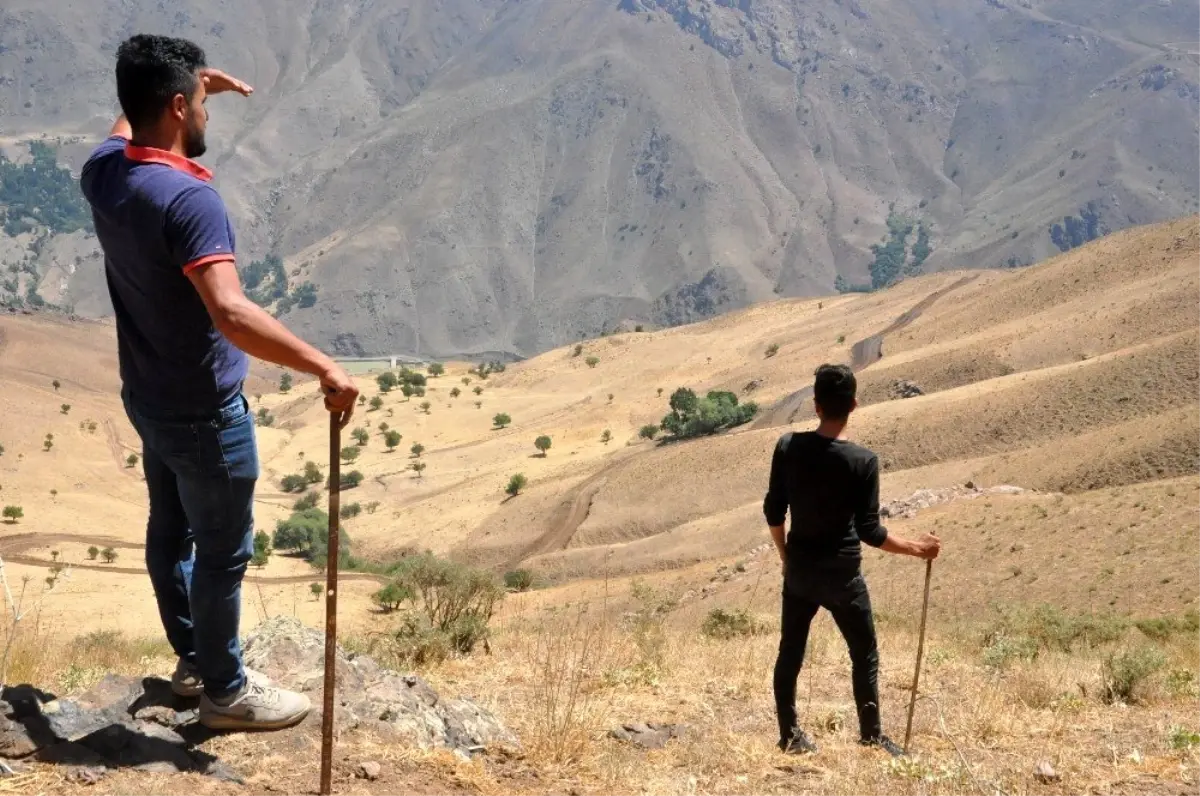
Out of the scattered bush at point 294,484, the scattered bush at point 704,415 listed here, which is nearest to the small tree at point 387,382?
the scattered bush at point 294,484

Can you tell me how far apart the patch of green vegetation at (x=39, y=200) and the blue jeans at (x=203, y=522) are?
624ft

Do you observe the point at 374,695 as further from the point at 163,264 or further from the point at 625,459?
the point at 625,459

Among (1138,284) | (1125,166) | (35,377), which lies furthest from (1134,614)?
(1125,166)

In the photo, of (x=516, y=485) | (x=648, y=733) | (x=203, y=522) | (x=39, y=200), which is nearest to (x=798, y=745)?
(x=648, y=733)

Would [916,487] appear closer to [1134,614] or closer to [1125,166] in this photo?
[1134,614]

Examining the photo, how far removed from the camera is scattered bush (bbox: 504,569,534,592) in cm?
3004

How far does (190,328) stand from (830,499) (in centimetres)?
295

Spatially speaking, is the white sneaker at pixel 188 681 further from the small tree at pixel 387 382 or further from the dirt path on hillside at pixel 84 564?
the small tree at pixel 387 382

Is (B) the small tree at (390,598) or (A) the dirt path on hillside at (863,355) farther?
(A) the dirt path on hillside at (863,355)

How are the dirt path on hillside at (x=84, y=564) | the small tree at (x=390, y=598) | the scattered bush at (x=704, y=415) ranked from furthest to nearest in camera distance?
the scattered bush at (x=704, y=415) < the dirt path on hillside at (x=84, y=564) < the small tree at (x=390, y=598)

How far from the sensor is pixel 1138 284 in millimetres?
44938

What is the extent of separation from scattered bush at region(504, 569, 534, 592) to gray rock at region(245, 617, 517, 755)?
23.9m

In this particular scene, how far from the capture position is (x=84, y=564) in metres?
29.1

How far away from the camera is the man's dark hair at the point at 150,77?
421cm
